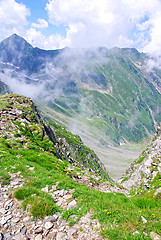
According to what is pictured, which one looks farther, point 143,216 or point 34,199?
point 34,199

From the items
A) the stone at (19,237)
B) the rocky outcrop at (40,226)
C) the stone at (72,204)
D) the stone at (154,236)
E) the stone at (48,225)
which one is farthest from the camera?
the stone at (72,204)

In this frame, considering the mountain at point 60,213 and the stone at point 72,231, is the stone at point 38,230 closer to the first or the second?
the mountain at point 60,213

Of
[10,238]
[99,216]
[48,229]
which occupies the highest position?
[99,216]

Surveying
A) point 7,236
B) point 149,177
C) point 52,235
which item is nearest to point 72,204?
point 52,235

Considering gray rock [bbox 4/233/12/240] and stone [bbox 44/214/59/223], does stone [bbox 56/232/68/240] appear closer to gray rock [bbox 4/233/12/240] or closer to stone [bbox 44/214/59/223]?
stone [bbox 44/214/59/223]

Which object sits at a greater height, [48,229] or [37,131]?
[37,131]

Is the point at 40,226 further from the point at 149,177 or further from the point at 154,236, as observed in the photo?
the point at 149,177

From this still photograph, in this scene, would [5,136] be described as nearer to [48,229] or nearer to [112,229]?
[48,229]

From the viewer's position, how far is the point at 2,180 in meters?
12.6

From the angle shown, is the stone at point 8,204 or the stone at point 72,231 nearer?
the stone at point 72,231

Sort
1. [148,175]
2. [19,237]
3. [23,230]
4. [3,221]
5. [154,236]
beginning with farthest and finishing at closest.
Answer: [148,175] < [3,221] < [23,230] < [19,237] < [154,236]

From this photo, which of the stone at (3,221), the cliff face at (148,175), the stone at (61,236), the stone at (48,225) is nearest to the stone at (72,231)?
the stone at (61,236)

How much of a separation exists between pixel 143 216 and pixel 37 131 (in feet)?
85.5

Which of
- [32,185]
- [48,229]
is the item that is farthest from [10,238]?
[32,185]
